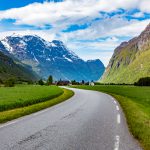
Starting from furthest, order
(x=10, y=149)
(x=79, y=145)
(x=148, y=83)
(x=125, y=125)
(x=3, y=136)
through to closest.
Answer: (x=148, y=83) < (x=125, y=125) < (x=3, y=136) < (x=79, y=145) < (x=10, y=149)

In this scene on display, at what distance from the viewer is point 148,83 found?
153500mm

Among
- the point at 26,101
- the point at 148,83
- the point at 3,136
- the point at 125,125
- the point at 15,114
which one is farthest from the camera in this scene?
the point at 148,83

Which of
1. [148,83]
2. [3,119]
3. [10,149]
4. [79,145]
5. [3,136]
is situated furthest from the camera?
[148,83]

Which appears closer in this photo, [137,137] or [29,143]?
[29,143]

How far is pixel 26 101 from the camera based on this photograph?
1369 inches

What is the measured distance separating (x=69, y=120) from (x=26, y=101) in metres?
13.6

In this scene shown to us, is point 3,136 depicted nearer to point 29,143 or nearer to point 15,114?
point 29,143

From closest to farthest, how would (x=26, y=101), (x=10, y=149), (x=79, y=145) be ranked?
(x=10, y=149) < (x=79, y=145) < (x=26, y=101)

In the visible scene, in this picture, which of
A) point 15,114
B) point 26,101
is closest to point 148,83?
point 26,101

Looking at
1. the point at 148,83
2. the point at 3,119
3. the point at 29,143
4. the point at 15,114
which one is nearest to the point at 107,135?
the point at 29,143

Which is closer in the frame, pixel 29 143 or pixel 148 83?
pixel 29 143

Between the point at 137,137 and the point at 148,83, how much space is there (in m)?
141

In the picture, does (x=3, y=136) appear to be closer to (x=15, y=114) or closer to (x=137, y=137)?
(x=137, y=137)

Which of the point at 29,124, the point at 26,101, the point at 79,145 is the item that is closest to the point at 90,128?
the point at 29,124
